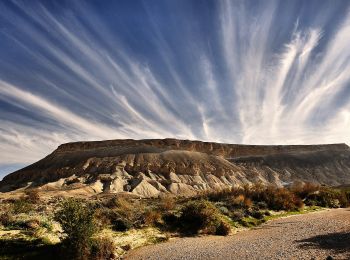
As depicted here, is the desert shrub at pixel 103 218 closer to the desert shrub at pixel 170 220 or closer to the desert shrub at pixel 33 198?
the desert shrub at pixel 170 220

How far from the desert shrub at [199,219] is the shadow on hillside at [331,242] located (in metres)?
5.53

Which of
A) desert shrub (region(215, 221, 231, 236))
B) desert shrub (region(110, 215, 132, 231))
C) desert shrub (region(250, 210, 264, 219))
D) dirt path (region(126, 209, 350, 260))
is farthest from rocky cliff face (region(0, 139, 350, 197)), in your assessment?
dirt path (region(126, 209, 350, 260))

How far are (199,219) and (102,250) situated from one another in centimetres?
703

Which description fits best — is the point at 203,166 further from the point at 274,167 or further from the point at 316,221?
the point at 316,221

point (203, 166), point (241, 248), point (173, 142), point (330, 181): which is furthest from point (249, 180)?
point (241, 248)

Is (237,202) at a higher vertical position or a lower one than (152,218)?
higher

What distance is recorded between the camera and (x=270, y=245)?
13.7 meters

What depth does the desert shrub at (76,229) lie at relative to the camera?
13.2 meters

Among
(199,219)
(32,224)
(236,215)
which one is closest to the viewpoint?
(32,224)

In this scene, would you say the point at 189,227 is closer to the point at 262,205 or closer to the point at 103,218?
the point at 103,218

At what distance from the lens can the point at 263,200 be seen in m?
26.9

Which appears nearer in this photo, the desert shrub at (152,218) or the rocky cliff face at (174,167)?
the desert shrub at (152,218)

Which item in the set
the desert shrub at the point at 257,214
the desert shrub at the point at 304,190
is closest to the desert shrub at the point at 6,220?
the desert shrub at the point at 257,214

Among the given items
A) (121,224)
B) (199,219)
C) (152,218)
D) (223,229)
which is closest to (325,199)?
(223,229)
